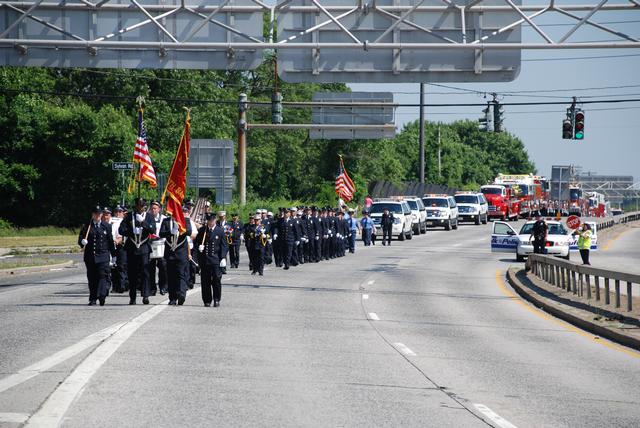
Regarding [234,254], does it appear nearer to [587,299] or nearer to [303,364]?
[587,299]

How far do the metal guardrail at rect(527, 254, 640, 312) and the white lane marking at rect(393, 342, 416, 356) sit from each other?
5.06 metres

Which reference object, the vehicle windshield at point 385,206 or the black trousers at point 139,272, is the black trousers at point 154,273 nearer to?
the black trousers at point 139,272

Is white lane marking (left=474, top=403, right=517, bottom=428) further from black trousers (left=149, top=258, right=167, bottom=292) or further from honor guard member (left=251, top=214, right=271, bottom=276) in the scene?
honor guard member (left=251, top=214, right=271, bottom=276)

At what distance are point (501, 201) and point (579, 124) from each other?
42809 millimetres

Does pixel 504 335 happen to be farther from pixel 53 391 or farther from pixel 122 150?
pixel 122 150

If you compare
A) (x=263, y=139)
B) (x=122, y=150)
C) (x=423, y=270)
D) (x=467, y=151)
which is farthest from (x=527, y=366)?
(x=467, y=151)

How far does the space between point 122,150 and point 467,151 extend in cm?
11881

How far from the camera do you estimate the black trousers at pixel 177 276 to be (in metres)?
22.1

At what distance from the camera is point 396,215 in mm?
62938

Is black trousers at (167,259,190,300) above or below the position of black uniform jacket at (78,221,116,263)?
below

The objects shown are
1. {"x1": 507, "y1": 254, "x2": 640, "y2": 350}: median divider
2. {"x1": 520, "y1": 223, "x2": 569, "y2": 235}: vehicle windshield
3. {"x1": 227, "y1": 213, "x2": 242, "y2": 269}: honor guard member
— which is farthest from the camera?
{"x1": 520, "y1": 223, "x2": 569, "y2": 235}: vehicle windshield

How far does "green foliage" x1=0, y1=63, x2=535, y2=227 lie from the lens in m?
62.6

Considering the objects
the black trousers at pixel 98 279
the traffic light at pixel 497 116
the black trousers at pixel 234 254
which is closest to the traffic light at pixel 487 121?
the traffic light at pixel 497 116

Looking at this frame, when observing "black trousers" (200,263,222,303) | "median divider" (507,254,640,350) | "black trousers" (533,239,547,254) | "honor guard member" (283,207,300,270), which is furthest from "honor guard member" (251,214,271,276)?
"black trousers" (533,239,547,254)
